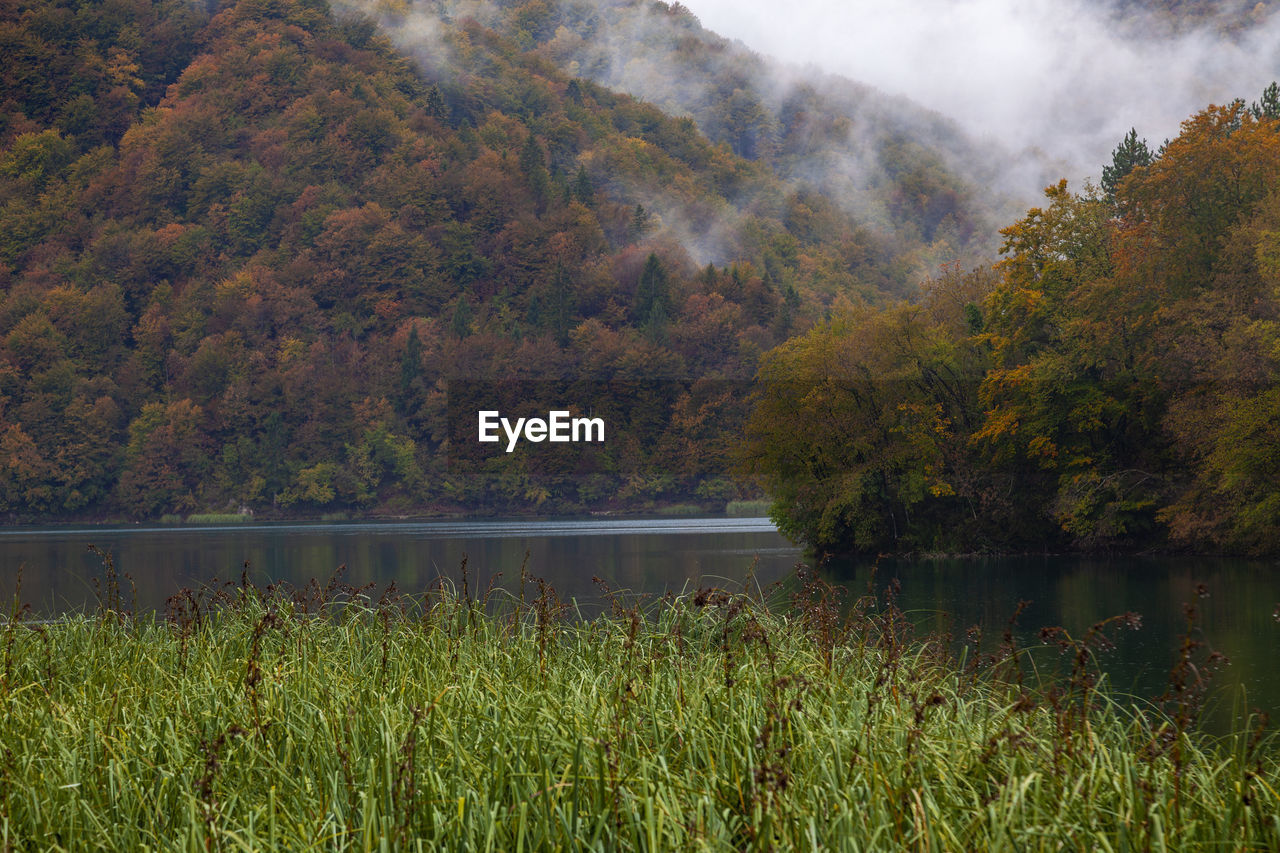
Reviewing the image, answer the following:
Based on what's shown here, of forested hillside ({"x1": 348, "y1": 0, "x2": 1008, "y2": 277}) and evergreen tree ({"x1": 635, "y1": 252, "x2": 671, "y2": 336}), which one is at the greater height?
forested hillside ({"x1": 348, "y1": 0, "x2": 1008, "y2": 277})

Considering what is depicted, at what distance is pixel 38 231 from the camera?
11400 centimetres

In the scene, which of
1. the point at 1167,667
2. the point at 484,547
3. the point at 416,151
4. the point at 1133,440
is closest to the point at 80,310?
the point at 416,151

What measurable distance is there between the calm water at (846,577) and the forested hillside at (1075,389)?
178 centimetres

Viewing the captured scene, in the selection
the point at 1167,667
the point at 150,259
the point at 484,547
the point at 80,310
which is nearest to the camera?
the point at 1167,667

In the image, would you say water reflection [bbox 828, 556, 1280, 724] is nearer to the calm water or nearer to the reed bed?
the calm water

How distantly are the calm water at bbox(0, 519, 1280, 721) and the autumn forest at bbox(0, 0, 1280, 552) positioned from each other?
120 inches

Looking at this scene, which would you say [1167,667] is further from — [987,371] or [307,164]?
[307,164]

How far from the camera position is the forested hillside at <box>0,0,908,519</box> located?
8625 centimetres

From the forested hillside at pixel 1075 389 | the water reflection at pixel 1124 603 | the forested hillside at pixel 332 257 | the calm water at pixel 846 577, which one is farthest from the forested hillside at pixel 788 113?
the water reflection at pixel 1124 603

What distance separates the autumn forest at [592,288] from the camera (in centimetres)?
3111

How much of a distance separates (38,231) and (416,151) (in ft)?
120

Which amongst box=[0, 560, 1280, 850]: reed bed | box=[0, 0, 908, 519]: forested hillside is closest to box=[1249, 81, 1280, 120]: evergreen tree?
box=[0, 0, 908, 519]: forested hillside

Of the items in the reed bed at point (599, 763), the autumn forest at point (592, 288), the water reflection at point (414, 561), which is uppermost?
the autumn forest at point (592, 288)

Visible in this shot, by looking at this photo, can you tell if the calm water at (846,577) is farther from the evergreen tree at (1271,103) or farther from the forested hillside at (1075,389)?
the evergreen tree at (1271,103)
